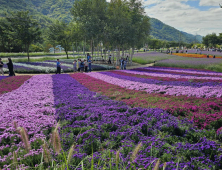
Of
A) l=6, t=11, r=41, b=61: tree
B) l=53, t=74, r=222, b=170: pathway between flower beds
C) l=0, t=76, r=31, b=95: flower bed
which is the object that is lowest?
l=53, t=74, r=222, b=170: pathway between flower beds

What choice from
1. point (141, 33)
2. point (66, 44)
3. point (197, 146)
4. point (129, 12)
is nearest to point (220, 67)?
point (141, 33)

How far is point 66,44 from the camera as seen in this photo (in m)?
44.5

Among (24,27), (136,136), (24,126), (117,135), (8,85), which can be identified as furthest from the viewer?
(24,27)

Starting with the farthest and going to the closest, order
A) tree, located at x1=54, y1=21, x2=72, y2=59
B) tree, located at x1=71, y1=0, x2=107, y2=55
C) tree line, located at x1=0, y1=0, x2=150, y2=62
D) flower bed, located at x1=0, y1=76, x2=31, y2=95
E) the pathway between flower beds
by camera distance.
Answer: tree, located at x1=54, y1=21, x2=72, y2=59
tree, located at x1=71, y1=0, x2=107, y2=55
tree line, located at x1=0, y1=0, x2=150, y2=62
flower bed, located at x1=0, y1=76, x2=31, y2=95
the pathway between flower beds

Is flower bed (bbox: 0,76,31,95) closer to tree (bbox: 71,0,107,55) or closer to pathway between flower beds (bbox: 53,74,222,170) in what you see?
pathway between flower beds (bbox: 53,74,222,170)

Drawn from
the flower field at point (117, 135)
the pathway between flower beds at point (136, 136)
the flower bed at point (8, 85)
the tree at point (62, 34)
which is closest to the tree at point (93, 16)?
the tree at point (62, 34)

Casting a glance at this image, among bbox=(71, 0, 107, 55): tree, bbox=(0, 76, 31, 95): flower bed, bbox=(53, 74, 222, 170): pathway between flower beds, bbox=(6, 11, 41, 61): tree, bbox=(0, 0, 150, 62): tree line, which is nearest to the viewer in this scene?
bbox=(53, 74, 222, 170): pathway between flower beds

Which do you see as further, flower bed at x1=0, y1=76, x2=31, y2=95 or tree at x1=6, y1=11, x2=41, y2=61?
tree at x1=6, y1=11, x2=41, y2=61

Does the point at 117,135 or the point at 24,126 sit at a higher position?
the point at 24,126

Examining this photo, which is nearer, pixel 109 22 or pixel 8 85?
pixel 8 85

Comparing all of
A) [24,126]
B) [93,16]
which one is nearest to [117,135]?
[24,126]

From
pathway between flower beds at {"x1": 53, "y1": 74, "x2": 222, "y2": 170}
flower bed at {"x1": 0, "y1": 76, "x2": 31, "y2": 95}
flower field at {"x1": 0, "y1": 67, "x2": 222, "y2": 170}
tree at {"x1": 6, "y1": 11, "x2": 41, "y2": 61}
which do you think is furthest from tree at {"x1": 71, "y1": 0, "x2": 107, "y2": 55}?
pathway between flower beds at {"x1": 53, "y1": 74, "x2": 222, "y2": 170}

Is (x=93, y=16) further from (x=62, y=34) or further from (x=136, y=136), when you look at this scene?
(x=136, y=136)

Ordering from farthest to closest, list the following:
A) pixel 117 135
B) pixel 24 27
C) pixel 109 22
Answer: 1. pixel 24 27
2. pixel 109 22
3. pixel 117 135
